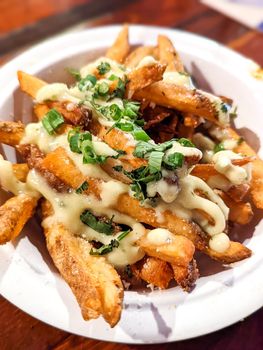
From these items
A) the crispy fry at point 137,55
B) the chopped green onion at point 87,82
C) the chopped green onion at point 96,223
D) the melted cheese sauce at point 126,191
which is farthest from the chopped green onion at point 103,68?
the chopped green onion at point 96,223

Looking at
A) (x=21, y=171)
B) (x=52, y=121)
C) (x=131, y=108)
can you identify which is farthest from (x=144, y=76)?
(x=21, y=171)

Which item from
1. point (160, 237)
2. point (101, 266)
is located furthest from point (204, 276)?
point (101, 266)

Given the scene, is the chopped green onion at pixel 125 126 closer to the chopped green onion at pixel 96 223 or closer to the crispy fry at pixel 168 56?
the chopped green onion at pixel 96 223

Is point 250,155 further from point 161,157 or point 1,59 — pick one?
point 1,59

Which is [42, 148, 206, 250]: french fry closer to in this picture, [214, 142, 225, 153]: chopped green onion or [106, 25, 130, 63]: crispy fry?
[214, 142, 225, 153]: chopped green onion

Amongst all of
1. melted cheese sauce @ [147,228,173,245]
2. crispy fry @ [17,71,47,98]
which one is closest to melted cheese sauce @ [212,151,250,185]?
melted cheese sauce @ [147,228,173,245]

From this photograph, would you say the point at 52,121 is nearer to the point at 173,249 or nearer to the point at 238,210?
the point at 173,249
